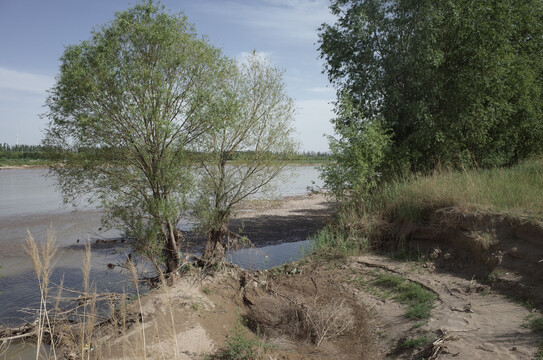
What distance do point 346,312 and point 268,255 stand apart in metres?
6.66

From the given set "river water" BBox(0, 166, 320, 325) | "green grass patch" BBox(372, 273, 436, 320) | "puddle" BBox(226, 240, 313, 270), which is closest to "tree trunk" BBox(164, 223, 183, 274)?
"river water" BBox(0, 166, 320, 325)

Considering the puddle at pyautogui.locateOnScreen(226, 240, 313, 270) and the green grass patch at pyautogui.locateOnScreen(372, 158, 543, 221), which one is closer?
the green grass patch at pyautogui.locateOnScreen(372, 158, 543, 221)

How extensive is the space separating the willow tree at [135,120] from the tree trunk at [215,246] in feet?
2.62

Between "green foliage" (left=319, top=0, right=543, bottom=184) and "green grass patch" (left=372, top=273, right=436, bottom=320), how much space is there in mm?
4705

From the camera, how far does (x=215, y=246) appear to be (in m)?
9.89

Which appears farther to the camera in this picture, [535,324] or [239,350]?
[239,350]

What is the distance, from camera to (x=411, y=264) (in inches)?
368

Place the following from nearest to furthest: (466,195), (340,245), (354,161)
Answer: (466,195) < (340,245) < (354,161)

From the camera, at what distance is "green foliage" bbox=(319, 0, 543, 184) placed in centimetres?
1415

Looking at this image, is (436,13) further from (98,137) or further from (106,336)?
(106,336)

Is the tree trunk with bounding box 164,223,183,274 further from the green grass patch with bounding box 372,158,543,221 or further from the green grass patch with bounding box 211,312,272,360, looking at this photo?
the green grass patch with bounding box 372,158,543,221

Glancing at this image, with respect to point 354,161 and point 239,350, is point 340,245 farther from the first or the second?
point 239,350

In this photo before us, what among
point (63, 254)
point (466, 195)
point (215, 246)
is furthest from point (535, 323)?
point (63, 254)

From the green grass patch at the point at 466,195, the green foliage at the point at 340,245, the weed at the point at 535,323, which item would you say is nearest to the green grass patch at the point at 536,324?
the weed at the point at 535,323
